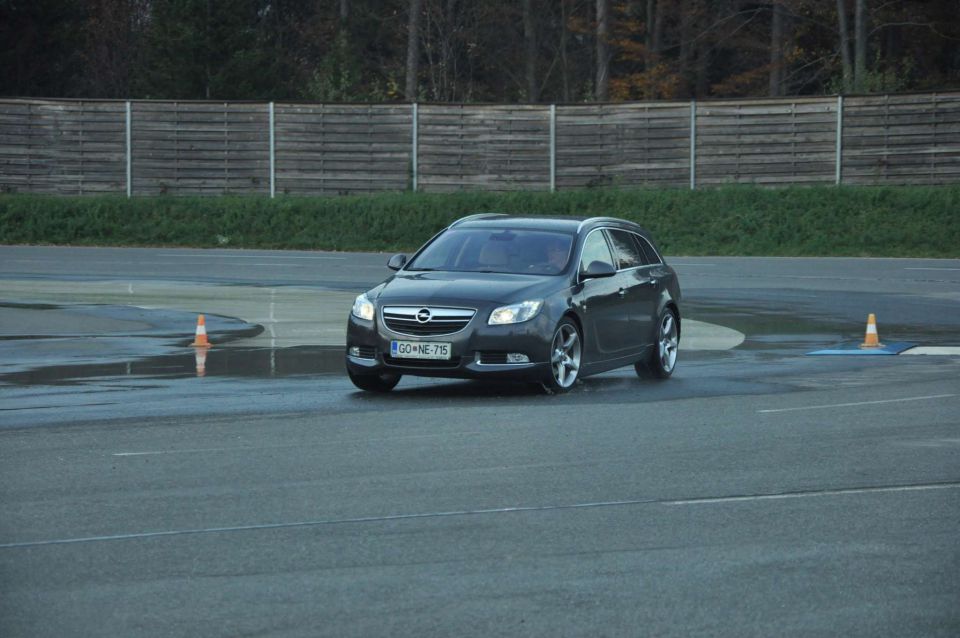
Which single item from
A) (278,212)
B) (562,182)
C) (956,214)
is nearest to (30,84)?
(278,212)

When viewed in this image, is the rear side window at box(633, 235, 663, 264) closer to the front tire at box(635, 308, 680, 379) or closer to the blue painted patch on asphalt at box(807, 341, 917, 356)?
the front tire at box(635, 308, 680, 379)

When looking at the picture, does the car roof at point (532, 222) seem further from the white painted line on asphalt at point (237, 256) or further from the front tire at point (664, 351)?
the white painted line on asphalt at point (237, 256)

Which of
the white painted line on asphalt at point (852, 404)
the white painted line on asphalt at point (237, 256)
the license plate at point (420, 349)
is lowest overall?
the white painted line on asphalt at point (852, 404)

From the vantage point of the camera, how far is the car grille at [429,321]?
13750 mm

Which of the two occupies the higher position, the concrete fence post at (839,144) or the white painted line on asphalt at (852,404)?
the concrete fence post at (839,144)

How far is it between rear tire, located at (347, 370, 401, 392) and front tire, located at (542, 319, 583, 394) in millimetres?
1385

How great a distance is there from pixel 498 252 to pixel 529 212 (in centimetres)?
2712

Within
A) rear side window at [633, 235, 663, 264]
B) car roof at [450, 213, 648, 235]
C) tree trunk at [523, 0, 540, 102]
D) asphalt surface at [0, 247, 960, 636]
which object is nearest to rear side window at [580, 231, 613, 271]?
car roof at [450, 213, 648, 235]

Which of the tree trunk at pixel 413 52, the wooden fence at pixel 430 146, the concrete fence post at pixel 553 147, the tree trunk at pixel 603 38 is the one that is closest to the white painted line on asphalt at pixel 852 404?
the wooden fence at pixel 430 146

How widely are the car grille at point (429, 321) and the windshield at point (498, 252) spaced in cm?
117

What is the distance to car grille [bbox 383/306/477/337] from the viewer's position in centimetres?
1375

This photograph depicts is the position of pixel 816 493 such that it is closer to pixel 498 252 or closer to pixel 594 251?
pixel 498 252

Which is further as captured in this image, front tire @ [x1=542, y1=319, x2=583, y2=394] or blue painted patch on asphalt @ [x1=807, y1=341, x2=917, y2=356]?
blue painted patch on asphalt @ [x1=807, y1=341, x2=917, y2=356]

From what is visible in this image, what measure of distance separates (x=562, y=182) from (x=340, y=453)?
3261cm
